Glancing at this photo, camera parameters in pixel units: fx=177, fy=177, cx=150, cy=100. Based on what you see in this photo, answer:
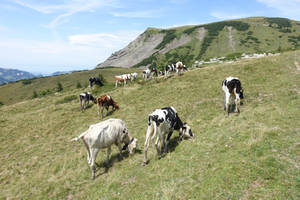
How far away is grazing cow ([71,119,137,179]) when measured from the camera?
9.62 metres

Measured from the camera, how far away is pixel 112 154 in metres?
12.1

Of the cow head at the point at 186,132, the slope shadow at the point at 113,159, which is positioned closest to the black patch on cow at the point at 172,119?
the cow head at the point at 186,132

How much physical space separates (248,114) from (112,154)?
9.83 meters

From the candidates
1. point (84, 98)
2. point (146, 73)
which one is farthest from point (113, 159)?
point (146, 73)

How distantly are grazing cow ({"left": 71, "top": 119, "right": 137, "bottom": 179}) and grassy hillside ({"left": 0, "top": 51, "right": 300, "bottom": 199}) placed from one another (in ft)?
3.12

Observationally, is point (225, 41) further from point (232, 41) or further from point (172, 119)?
point (172, 119)

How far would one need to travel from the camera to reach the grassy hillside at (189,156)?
6480 millimetres

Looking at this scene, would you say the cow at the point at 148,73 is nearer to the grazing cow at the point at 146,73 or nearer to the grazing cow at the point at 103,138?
the grazing cow at the point at 146,73

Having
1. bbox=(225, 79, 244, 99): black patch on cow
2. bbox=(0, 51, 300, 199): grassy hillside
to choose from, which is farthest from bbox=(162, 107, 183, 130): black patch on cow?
bbox=(225, 79, 244, 99): black patch on cow

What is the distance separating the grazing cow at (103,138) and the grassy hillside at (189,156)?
0.95 metres

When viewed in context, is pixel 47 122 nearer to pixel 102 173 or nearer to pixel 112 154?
pixel 112 154

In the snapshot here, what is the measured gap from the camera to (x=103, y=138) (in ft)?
32.8

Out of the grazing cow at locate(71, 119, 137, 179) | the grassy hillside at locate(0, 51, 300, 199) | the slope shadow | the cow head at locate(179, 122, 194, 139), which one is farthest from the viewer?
the cow head at locate(179, 122, 194, 139)

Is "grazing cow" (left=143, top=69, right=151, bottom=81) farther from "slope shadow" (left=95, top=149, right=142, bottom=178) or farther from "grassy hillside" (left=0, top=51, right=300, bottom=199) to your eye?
"slope shadow" (left=95, top=149, right=142, bottom=178)
